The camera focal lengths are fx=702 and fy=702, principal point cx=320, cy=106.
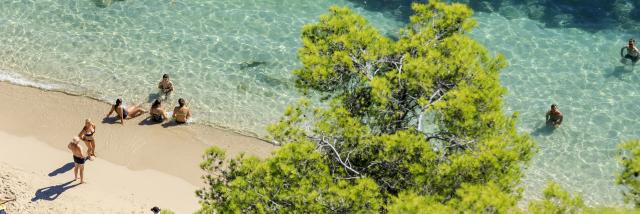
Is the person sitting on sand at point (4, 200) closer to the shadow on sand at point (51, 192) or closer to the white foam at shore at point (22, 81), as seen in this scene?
the shadow on sand at point (51, 192)

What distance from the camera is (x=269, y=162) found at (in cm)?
1456

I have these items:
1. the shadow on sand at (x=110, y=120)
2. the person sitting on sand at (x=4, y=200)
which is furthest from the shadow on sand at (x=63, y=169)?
the shadow on sand at (x=110, y=120)

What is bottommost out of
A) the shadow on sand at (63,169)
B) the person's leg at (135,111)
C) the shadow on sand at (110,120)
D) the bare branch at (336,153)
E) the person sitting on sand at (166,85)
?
the shadow on sand at (63,169)

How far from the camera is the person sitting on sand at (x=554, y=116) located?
77.7 ft

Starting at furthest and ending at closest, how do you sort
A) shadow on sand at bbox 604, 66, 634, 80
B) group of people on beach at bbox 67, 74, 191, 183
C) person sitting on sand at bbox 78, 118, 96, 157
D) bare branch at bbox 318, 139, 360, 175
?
shadow on sand at bbox 604, 66, 634, 80 < group of people on beach at bbox 67, 74, 191, 183 < person sitting on sand at bbox 78, 118, 96, 157 < bare branch at bbox 318, 139, 360, 175

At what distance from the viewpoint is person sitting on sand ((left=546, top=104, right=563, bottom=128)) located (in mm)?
23688

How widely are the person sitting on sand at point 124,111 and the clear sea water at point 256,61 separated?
1.17 meters

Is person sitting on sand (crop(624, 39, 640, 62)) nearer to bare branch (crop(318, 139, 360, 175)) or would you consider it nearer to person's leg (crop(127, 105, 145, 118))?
bare branch (crop(318, 139, 360, 175))

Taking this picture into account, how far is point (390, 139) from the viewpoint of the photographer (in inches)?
571

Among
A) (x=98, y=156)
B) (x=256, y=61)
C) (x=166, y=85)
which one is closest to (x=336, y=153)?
(x=98, y=156)

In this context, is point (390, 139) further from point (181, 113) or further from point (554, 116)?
point (554, 116)

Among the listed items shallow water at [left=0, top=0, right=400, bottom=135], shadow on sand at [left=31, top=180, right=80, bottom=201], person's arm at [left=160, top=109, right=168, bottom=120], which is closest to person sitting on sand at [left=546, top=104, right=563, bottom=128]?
shallow water at [left=0, top=0, right=400, bottom=135]

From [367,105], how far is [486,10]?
52.5ft

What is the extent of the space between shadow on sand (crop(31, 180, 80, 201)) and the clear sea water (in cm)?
536
